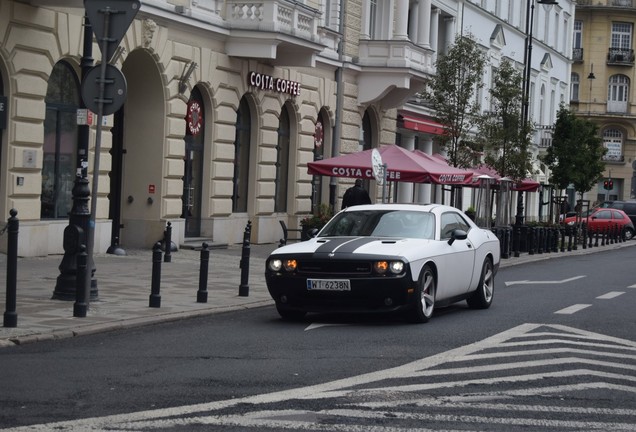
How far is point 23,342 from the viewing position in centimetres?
1230

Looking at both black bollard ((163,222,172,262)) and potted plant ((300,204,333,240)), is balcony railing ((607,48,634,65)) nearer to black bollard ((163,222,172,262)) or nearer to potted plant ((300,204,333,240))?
potted plant ((300,204,333,240))

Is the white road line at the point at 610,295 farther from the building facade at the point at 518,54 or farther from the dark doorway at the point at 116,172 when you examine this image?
the building facade at the point at 518,54

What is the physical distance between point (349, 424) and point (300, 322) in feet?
22.9

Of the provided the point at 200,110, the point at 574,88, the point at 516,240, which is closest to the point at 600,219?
the point at 516,240

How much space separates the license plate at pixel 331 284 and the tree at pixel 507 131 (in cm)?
2438

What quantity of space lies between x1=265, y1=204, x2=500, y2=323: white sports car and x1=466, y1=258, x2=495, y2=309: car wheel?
733mm

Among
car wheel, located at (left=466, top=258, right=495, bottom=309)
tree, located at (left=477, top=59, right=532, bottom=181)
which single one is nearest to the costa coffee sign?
tree, located at (left=477, top=59, right=532, bottom=181)

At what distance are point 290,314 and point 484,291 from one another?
3230 millimetres

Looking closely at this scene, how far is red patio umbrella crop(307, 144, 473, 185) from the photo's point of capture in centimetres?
2923

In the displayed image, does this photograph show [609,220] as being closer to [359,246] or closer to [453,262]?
[453,262]

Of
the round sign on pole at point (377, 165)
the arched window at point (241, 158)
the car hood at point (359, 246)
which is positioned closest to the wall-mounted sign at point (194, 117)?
the arched window at point (241, 158)

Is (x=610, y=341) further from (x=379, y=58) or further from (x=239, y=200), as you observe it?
(x=379, y=58)

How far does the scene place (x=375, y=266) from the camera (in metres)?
14.8

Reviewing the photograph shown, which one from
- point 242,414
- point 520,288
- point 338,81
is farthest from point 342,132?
point 242,414
